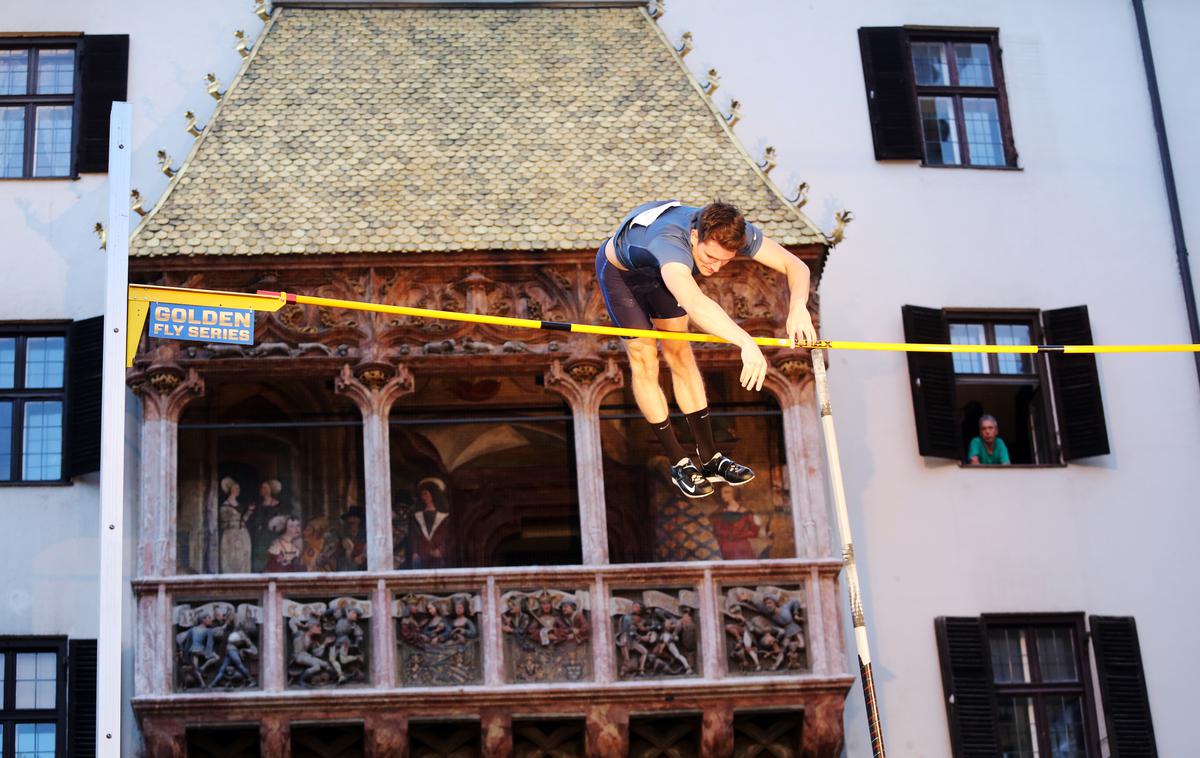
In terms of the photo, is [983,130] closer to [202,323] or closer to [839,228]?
[839,228]

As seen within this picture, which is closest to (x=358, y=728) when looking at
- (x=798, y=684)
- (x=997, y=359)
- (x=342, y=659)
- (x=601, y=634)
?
(x=342, y=659)

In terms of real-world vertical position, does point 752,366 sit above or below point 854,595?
above

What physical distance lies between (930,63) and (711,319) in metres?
8.28

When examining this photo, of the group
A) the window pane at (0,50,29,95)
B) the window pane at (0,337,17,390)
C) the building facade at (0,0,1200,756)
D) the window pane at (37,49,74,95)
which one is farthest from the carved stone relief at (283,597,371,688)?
the window pane at (0,50,29,95)

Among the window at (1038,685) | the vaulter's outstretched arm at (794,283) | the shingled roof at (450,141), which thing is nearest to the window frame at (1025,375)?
the window at (1038,685)

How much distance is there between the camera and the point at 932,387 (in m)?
18.8

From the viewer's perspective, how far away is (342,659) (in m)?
16.6

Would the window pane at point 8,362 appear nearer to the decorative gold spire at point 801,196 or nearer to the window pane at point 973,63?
the decorative gold spire at point 801,196

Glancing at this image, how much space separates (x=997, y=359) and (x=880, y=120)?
7.96ft

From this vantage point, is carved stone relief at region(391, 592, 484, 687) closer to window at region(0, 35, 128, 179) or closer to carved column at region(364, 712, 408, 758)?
carved column at region(364, 712, 408, 758)

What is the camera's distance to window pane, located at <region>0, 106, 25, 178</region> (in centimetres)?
1920

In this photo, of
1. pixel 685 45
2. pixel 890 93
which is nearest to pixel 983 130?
pixel 890 93

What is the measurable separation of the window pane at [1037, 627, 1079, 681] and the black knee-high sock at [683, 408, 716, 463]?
5.04 metres

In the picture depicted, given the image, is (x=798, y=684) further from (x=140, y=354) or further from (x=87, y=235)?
(x=87, y=235)
